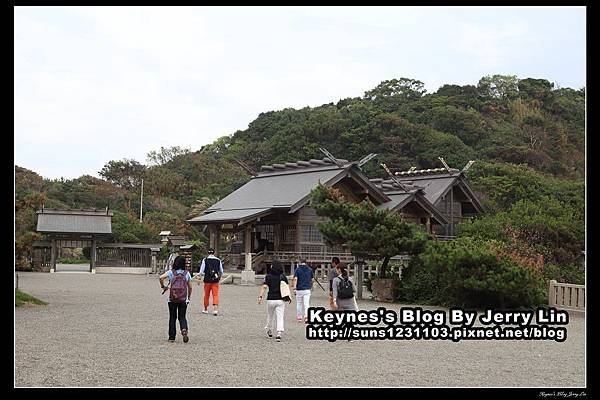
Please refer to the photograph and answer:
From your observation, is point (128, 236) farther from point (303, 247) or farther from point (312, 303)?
point (312, 303)

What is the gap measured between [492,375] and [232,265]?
26.2m

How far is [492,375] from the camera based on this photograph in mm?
9000

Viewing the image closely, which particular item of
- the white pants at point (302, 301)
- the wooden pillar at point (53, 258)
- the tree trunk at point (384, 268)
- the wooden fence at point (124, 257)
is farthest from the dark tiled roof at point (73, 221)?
the white pants at point (302, 301)


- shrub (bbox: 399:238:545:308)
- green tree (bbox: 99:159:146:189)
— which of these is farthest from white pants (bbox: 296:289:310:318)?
green tree (bbox: 99:159:146:189)

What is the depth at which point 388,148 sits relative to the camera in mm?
56531

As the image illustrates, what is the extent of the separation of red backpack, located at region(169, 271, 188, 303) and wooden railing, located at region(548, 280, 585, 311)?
10.3 metres

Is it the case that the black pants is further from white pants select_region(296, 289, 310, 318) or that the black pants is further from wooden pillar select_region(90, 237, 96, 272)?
wooden pillar select_region(90, 237, 96, 272)

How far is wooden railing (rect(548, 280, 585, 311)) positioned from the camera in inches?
677

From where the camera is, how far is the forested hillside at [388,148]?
51750 mm

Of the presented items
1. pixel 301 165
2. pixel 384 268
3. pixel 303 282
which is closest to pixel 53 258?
pixel 301 165

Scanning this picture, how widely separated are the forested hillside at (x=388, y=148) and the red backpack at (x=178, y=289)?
99.8 ft

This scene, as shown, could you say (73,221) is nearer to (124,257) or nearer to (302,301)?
(124,257)

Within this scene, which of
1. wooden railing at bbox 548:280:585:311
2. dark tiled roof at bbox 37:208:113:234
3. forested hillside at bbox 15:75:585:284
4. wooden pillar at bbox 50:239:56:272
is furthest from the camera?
forested hillside at bbox 15:75:585:284

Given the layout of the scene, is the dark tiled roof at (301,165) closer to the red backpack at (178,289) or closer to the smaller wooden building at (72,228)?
the smaller wooden building at (72,228)
